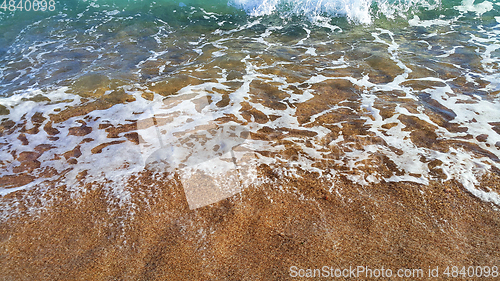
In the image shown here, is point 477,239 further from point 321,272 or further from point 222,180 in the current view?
point 222,180

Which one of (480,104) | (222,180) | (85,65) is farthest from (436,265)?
(85,65)

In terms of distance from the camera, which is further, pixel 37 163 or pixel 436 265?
pixel 37 163

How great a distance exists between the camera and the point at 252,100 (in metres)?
5.14

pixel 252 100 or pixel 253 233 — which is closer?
pixel 253 233

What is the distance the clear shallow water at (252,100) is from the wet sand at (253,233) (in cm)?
23

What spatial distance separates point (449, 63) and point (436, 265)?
540 centimetres

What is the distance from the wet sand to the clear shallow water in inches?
9.0

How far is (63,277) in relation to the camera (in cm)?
242

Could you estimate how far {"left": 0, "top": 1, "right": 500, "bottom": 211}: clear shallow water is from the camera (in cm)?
367

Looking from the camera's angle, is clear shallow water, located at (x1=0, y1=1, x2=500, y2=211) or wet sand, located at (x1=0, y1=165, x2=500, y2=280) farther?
clear shallow water, located at (x1=0, y1=1, x2=500, y2=211)

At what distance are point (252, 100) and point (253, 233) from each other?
2808mm

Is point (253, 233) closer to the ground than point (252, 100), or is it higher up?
higher up

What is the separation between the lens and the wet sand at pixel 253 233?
2.46m

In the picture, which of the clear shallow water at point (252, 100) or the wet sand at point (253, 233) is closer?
the wet sand at point (253, 233)
